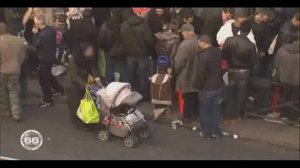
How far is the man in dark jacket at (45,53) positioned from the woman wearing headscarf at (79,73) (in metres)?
1.05

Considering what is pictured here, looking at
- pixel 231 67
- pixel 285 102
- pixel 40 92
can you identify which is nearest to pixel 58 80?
pixel 40 92

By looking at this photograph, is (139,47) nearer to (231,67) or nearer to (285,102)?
(231,67)

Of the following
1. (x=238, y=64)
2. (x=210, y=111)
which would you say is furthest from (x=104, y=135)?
(x=238, y=64)

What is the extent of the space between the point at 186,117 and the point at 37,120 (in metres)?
2.72

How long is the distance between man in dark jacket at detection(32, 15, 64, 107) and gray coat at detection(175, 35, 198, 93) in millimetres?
2493

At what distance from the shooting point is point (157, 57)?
10500 millimetres

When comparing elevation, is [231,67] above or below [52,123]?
above

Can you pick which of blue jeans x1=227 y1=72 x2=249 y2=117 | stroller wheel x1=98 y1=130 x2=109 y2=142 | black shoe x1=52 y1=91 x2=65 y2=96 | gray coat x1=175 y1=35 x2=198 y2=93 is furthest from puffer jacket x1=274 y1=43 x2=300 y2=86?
black shoe x1=52 y1=91 x2=65 y2=96

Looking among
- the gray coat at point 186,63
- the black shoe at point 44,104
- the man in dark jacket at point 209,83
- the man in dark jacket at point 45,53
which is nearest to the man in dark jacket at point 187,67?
the gray coat at point 186,63

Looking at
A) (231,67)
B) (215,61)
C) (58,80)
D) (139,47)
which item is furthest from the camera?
(58,80)

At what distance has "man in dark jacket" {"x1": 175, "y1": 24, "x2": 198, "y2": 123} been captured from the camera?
950 cm

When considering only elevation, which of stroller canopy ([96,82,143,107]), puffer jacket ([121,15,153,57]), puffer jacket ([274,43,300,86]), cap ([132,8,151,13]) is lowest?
stroller canopy ([96,82,143,107])

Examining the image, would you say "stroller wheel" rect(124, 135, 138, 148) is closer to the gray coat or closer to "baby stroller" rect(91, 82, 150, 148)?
"baby stroller" rect(91, 82, 150, 148)
